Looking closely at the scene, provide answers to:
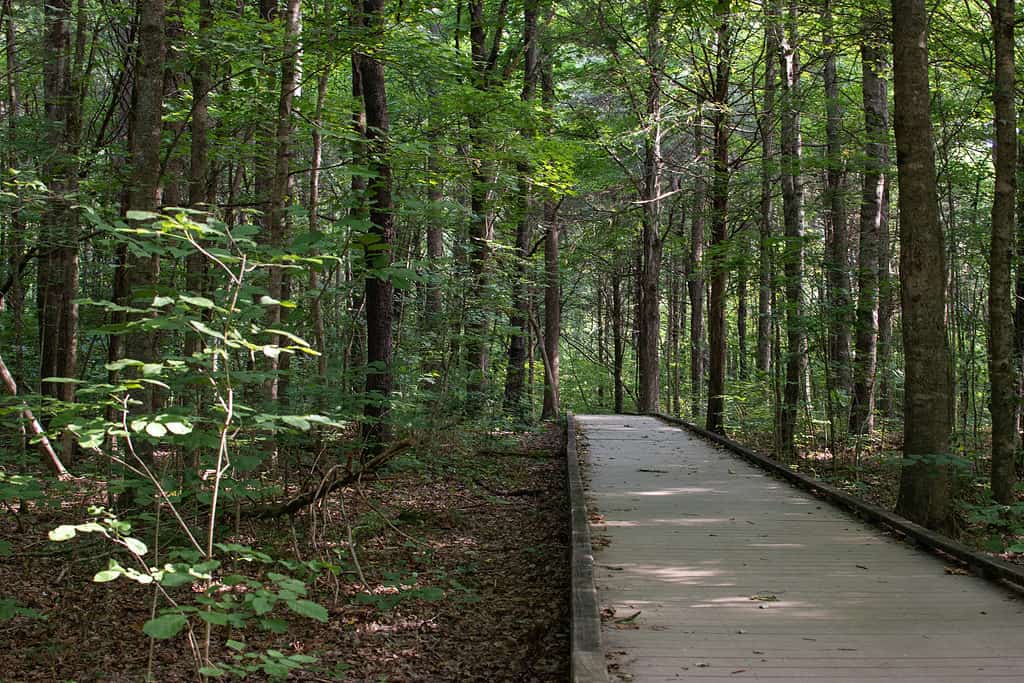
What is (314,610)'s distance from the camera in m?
2.97

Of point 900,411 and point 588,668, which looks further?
point 900,411

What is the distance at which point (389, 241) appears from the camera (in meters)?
10.4

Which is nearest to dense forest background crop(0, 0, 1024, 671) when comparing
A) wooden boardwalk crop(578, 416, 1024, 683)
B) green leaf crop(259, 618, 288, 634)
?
green leaf crop(259, 618, 288, 634)

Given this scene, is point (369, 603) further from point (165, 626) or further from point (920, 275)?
point (920, 275)

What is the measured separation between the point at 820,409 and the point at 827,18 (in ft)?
34.9

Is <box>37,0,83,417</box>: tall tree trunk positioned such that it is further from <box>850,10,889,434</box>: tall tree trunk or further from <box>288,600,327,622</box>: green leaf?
<box>850,10,889,434</box>: tall tree trunk

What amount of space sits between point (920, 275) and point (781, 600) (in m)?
3.82

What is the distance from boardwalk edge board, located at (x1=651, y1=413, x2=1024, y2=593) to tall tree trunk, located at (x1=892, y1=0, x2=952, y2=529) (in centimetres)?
32

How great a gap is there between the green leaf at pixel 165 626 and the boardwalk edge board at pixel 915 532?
515cm

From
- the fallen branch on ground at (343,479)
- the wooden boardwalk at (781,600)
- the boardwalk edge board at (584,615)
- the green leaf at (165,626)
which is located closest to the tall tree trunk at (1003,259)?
the wooden boardwalk at (781,600)

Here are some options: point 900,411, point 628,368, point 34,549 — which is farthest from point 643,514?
point 628,368

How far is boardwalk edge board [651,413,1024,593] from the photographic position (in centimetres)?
529

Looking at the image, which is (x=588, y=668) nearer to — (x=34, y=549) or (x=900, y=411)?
(x=34, y=549)

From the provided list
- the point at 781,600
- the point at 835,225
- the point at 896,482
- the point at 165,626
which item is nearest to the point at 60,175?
the point at 165,626
